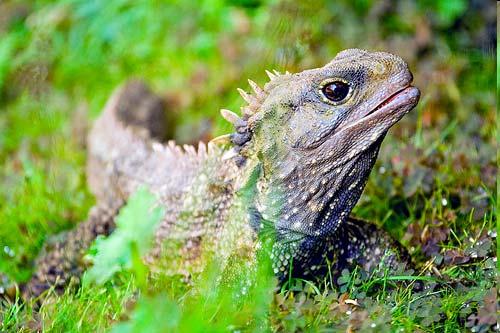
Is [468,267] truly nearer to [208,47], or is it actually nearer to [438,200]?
[438,200]

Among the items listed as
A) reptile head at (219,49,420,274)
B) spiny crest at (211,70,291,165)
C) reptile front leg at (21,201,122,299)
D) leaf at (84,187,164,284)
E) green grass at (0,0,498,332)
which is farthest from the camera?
reptile front leg at (21,201,122,299)

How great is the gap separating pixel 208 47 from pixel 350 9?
5.03 ft

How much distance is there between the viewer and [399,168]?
215 inches

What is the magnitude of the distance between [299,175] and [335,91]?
0.45 metres

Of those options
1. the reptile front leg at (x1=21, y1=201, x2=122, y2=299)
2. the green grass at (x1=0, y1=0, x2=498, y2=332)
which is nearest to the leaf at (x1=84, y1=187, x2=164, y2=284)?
the green grass at (x1=0, y1=0, x2=498, y2=332)

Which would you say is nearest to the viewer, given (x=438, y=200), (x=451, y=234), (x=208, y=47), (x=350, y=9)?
(x=451, y=234)

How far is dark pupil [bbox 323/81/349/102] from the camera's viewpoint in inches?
158

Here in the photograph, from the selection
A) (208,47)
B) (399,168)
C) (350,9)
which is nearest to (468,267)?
(399,168)

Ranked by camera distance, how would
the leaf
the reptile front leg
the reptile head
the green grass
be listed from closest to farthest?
the leaf, the green grass, the reptile head, the reptile front leg

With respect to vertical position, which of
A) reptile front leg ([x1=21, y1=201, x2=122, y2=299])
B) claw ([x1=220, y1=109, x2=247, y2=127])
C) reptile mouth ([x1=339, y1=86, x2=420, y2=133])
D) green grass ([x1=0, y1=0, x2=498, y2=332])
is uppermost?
reptile mouth ([x1=339, y1=86, x2=420, y2=133])

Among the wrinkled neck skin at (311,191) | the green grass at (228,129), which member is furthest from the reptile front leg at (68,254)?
the wrinkled neck skin at (311,191)

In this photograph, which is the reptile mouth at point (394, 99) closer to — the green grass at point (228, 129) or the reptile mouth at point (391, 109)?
the reptile mouth at point (391, 109)

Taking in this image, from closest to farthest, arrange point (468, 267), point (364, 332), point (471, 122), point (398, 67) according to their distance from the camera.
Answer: point (364, 332), point (398, 67), point (468, 267), point (471, 122)

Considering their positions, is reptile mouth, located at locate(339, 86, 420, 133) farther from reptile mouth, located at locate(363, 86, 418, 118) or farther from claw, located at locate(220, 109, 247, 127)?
claw, located at locate(220, 109, 247, 127)
